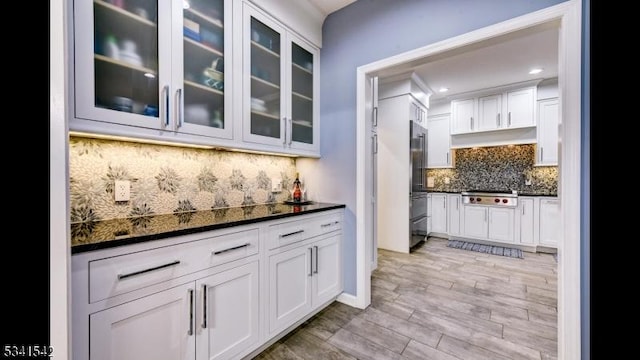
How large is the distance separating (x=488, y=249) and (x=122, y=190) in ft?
15.7

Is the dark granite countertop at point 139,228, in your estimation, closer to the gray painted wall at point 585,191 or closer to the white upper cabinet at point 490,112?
the gray painted wall at point 585,191

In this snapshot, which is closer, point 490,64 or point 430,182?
point 490,64

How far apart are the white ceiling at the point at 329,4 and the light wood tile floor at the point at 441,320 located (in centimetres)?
272

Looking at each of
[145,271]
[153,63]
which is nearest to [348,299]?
[145,271]

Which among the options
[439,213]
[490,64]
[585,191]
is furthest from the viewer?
[439,213]

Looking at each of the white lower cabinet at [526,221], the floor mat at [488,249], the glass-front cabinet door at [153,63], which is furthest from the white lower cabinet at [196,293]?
the white lower cabinet at [526,221]

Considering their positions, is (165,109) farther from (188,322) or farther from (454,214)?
(454,214)

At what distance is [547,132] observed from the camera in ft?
13.3

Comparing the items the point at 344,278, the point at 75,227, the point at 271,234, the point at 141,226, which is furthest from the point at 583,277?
the point at 75,227

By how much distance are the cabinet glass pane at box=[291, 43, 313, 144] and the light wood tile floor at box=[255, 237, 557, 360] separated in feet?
5.25

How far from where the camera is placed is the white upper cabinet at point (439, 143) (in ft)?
16.2

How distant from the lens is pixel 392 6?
80.0 inches

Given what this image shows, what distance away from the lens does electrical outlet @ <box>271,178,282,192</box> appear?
2424 millimetres

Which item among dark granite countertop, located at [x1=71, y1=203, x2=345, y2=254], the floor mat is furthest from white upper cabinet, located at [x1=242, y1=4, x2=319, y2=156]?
the floor mat
